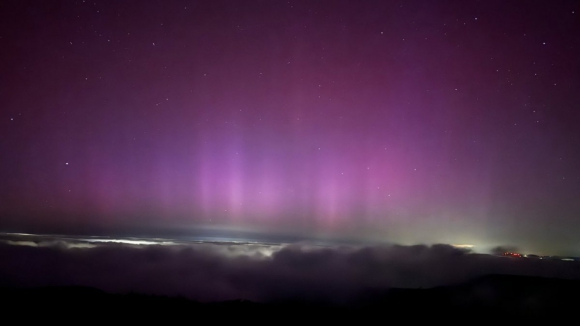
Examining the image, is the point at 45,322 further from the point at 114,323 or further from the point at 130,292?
the point at 130,292

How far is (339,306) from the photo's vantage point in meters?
65.5

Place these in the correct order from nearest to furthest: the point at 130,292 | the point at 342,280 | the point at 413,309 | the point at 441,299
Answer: the point at 413,309
the point at 441,299
the point at 130,292
the point at 342,280

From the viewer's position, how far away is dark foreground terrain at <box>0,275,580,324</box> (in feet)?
166

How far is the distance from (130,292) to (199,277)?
585 inches

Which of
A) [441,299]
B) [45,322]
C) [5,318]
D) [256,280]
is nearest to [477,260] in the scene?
[441,299]

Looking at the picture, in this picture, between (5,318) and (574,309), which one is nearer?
(574,309)

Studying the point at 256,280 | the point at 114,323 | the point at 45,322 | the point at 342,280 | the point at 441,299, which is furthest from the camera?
the point at 256,280

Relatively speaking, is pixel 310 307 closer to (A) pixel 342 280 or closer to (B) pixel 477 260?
(A) pixel 342 280

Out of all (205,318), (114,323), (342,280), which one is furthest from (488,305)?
(114,323)

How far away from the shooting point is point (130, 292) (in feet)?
253

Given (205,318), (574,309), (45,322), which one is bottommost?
(205,318)

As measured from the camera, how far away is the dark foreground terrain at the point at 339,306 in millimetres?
50625

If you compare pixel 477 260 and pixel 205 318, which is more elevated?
pixel 477 260

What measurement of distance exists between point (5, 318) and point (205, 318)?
90.2ft
